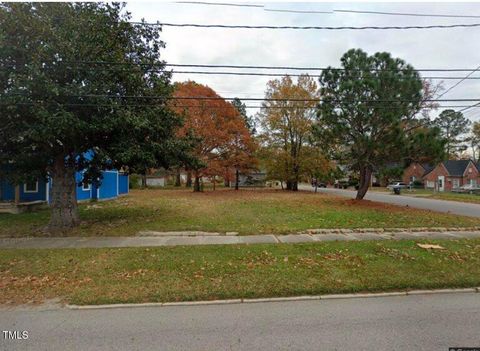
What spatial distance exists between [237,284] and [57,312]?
2711 mm

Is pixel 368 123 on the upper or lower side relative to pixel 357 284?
upper

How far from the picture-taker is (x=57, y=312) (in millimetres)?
4078

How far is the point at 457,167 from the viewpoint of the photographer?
48.5 meters

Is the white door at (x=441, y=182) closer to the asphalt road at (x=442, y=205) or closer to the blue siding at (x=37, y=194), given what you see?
the asphalt road at (x=442, y=205)

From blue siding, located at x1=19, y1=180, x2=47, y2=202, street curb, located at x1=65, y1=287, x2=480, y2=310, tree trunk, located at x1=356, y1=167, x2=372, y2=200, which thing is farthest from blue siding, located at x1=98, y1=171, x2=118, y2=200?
street curb, located at x1=65, y1=287, x2=480, y2=310

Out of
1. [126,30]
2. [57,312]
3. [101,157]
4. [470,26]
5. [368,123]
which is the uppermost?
[126,30]

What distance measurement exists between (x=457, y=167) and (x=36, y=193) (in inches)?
2307

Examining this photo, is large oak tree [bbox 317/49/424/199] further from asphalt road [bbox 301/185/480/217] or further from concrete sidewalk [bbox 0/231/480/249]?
concrete sidewalk [bbox 0/231/480/249]

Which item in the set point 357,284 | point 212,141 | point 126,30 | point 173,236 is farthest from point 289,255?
point 212,141

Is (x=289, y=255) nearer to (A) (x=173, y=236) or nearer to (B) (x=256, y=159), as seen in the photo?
(A) (x=173, y=236)

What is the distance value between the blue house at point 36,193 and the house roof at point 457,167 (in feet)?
173

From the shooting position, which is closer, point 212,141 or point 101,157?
point 101,157

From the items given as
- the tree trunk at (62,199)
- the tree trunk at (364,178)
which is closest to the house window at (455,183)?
the tree trunk at (364,178)

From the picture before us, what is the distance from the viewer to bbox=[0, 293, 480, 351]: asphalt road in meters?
3.21
